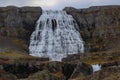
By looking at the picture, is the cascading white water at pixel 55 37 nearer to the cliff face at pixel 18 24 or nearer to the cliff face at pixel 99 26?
the cliff face at pixel 18 24

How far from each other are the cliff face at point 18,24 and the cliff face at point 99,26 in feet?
46.9

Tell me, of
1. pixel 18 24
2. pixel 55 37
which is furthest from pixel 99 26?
pixel 18 24

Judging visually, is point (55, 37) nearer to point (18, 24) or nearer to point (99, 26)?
point (18, 24)

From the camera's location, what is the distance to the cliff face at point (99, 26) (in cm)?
14962

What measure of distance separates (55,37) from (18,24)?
16676 millimetres

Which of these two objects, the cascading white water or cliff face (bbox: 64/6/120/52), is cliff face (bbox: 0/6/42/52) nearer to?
the cascading white water

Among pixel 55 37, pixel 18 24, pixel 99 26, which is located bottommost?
pixel 55 37

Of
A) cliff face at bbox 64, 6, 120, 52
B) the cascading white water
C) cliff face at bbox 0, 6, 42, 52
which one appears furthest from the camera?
cliff face at bbox 0, 6, 42, 52

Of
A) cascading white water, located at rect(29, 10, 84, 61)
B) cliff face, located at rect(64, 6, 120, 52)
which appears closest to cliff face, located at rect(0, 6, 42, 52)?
cascading white water, located at rect(29, 10, 84, 61)

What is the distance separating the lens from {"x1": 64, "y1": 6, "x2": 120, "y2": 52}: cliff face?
150 meters

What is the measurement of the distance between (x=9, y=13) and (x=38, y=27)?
12.8m

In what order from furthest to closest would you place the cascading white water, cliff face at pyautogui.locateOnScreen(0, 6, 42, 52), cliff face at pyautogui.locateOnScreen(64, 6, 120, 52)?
cliff face at pyautogui.locateOnScreen(0, 6, 42, 52) < cliff face at pyautogui.locateOnScreen(64, 6, 120, 52) < the cascading white water

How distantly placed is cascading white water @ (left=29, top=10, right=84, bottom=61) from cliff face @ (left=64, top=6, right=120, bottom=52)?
10.7 feet

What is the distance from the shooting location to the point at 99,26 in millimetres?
157875
